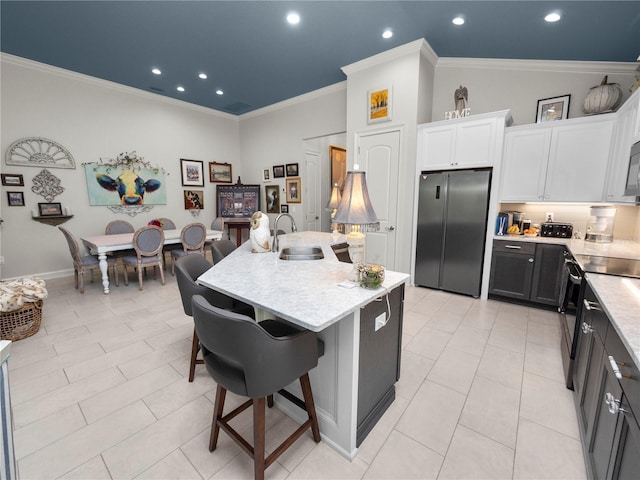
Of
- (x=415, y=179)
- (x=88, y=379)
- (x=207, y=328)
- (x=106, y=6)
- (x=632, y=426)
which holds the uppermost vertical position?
(x=106, y=6)

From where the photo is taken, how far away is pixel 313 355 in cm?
133

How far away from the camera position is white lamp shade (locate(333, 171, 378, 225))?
1671mm

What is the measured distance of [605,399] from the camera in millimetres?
1241

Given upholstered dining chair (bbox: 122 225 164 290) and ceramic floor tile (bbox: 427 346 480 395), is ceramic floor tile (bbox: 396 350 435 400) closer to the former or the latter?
ceramic floor tile (bbox: 427 346 480 395)

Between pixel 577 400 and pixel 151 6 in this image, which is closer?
pixel 577 400

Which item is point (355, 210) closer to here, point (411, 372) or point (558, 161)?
point (411, 372)

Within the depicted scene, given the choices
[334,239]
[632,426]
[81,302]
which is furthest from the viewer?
[81,302]

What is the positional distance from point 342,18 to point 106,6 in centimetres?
243

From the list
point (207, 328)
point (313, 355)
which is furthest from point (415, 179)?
point (207, 328)

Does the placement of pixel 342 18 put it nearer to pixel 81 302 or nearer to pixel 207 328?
pixel 207 328

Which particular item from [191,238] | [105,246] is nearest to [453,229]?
[191,238]

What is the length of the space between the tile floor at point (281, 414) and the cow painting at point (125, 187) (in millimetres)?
2716

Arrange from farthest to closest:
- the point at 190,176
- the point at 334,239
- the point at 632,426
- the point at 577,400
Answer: the point at 190,176 < the point at 334,239 < the point at 577,400 < the point at 632,426

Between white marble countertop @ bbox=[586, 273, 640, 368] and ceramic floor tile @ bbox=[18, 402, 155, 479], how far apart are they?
2329mm
